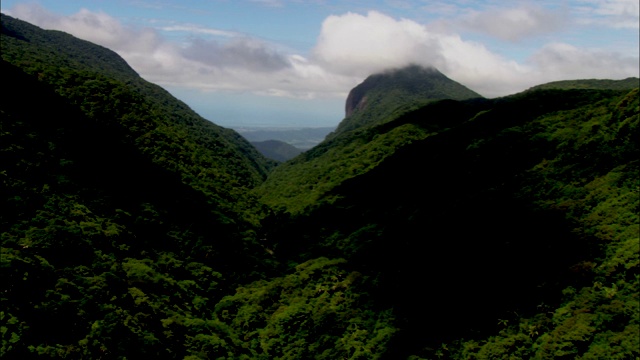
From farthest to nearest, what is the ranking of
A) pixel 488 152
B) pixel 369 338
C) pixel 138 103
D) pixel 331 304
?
1. pixel 138 103
2. pixel 488 152
3. pixel 331 304
4. pixel 369 338

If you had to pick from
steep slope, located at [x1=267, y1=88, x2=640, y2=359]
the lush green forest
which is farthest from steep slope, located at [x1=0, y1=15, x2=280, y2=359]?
steep slope, located at [x1=267, y1=88, x2=640, y2=359]

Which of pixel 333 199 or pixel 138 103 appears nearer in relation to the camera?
pixel 333 199

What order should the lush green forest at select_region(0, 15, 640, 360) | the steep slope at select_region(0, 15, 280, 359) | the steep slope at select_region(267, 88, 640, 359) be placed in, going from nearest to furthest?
1. the steep slope at select_region(267, 88, 640, 359)
2. the steep slope at select_region(0, 15, 280, 359)
3. the lush green forest at select_region(0, 15, 640, 360)

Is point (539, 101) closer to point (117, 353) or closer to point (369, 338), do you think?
point (369, 338)

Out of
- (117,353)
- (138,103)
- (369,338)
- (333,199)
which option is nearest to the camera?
(117,353)

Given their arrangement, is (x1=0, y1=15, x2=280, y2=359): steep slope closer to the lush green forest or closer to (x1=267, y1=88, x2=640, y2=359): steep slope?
the lush green forest

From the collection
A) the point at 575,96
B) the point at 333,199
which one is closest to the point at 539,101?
the point at 575,96
